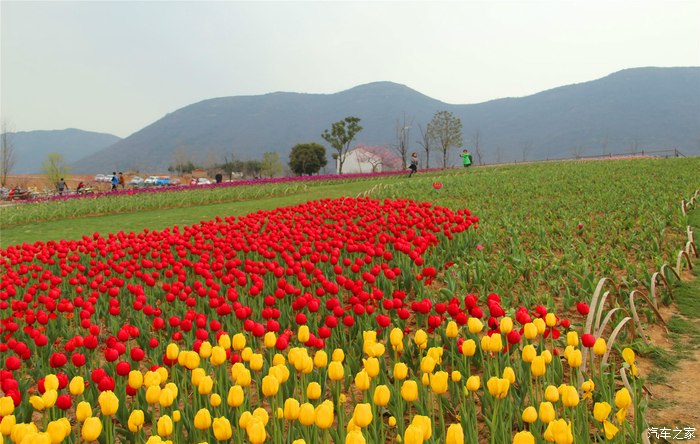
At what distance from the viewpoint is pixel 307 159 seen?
65.4 metres

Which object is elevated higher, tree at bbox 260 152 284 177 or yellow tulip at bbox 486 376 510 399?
tree at bbox 260 152 284 177

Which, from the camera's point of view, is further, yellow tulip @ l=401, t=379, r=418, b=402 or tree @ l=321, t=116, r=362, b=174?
tree @ l=321, t=116, r=362, b=174

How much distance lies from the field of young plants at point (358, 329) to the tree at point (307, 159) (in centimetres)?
5403

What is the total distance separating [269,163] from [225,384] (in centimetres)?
8990

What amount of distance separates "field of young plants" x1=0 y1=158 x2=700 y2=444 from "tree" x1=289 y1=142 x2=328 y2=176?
177 feet

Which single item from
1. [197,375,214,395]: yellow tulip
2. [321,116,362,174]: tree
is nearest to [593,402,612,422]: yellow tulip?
[197,375,214,395]: yellow tulip

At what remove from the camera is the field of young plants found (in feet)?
8.37

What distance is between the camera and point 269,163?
91.2 m

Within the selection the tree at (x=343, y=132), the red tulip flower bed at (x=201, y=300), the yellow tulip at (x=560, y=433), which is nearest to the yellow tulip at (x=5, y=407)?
the red tulip flower bed at (x=201, y=300)

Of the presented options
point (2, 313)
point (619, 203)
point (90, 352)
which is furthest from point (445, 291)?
point (619, 203)

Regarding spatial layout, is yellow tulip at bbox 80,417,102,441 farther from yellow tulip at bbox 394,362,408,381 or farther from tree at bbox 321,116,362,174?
tree at bbox 321,116,362,174

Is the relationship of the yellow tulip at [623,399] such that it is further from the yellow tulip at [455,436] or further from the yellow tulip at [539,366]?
the yellow tulip at [455,436]

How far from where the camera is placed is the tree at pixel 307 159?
2581 inches

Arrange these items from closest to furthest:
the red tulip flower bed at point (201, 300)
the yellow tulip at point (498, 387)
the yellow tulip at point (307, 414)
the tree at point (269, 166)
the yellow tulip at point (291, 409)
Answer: the yellow tulip at point (307, 414) < the yellow tulip at point (291, 409) < the yellow tulip at point (498, 387) < the red tulip flower bed at point (201, 300) < the tree at point (269, 166)
